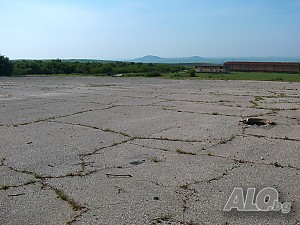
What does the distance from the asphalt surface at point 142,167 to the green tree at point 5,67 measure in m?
29.6

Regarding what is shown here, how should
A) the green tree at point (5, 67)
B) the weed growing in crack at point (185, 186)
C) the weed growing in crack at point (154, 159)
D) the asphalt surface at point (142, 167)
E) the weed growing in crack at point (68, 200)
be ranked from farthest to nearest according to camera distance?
the green tree at point (5, 67), the weed growing in crack at point (154, 159), the weed growing in crack at point (185, 186), the weed growing in crack at point (68, 200), the asphalt surface at point (142, 167)

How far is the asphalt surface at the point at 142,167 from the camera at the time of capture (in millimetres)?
3766

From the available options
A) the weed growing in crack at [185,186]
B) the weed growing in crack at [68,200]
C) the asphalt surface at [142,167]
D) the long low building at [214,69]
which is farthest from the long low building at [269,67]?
the weed growing in crack at [68,200]

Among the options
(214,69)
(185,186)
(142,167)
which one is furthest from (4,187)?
(214,69)

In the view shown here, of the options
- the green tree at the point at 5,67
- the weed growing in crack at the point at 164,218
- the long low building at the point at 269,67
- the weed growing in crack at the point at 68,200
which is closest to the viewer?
the weed growing in crack at the point at 164,218

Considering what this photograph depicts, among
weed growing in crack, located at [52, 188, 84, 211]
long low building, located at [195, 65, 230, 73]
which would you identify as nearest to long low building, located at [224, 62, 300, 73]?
long low building, located at [195, 65, 230, 73]

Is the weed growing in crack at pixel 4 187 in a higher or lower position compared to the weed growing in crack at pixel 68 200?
higher

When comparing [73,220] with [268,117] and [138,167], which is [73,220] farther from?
[268,117]

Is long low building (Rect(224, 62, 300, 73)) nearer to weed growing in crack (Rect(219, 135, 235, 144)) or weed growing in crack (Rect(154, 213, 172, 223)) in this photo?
weed growing in crack (Rect(219, 135, 235, 144))

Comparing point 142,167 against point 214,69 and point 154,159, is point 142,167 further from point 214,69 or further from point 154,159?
point 214,69

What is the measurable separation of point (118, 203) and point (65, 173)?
1372mm

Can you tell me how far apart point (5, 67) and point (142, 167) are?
117 ft

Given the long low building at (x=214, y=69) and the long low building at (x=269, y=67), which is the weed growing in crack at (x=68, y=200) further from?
the long low building at (x=269, y=67)

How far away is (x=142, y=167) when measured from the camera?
17.4ft
